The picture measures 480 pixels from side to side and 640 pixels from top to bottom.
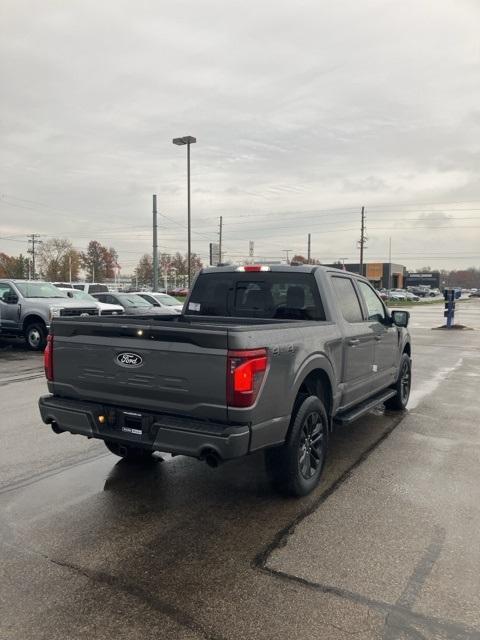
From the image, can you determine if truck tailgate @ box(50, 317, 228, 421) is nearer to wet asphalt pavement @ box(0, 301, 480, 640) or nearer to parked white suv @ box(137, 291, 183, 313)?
wet asphalt pavement @ box(0, 301, 480, 640)

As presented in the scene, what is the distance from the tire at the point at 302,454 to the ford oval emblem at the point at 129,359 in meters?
1.21

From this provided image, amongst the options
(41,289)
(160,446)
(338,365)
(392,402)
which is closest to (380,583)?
(160,446)

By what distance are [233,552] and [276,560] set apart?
0.28 m

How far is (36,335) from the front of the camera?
13.9m

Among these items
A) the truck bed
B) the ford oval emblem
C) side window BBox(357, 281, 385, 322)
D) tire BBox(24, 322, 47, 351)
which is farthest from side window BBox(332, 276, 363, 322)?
tire BBox(24, 322, 47, 351)

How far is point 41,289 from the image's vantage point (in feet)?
49.1

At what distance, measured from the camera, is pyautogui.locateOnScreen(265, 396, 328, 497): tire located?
4.02m

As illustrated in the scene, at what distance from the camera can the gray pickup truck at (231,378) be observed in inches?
138

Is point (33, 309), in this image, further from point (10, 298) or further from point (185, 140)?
point (185, 140)

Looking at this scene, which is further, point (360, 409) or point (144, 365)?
point (360, 409)

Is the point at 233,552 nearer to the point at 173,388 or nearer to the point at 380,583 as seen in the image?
the point at 380,583

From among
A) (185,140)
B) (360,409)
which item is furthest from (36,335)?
(185,140)

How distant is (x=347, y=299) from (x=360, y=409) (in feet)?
3.75

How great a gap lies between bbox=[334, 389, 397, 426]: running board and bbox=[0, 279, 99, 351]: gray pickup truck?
930 cm
